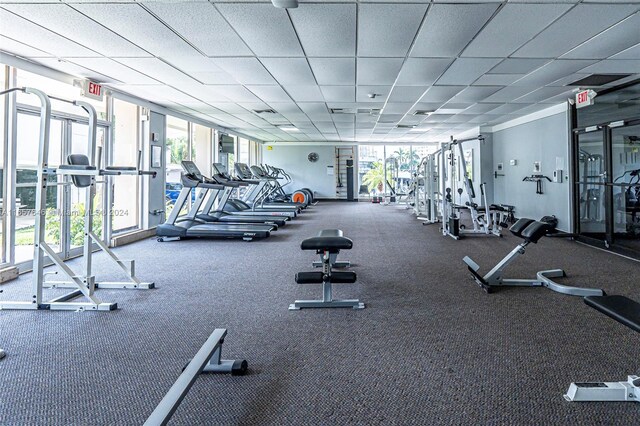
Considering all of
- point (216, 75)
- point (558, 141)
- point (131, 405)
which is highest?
point (216, 75)

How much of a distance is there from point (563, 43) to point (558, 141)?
3.66 metres

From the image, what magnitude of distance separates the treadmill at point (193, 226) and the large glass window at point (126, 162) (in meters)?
0.76

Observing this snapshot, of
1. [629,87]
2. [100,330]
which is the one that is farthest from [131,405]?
[629,87]

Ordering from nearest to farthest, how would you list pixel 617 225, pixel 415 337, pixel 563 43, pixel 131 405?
pixel 131 405
pixel 415 337
pixel 563 43
pixel 617 225

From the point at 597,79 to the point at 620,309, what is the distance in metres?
4.74

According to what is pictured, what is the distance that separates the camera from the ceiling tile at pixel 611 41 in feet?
10.7

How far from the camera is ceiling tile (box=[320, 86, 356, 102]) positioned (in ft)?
18.2

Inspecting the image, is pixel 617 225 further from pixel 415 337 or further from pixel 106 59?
pixel 106 59

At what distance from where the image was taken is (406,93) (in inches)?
231

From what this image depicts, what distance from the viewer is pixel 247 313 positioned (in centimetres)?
285

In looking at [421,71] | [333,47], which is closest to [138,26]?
[333,47]

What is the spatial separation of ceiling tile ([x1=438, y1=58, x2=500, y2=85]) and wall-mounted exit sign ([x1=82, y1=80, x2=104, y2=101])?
478 centimetres

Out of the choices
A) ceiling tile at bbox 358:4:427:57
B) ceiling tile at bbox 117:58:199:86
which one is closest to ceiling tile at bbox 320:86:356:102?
ceiling tile at bbox 358:4:427:57

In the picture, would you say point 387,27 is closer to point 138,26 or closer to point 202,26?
point 202,26
